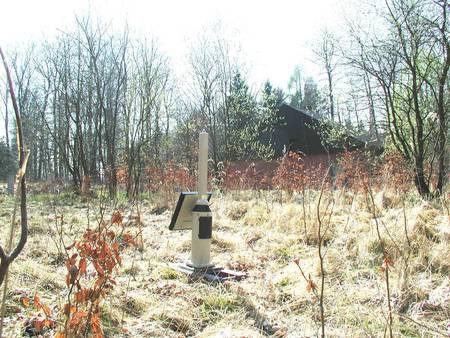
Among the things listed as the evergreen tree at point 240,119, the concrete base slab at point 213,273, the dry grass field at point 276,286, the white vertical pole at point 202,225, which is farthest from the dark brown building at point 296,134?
the concrete base slab at point 213,273

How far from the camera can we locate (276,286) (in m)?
3.66

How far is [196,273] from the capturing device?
404cm

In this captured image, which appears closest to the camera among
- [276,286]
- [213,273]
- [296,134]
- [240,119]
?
[276,286]

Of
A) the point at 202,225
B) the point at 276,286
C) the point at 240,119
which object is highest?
the point at 240,119

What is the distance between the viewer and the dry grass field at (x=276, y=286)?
2.76 meters

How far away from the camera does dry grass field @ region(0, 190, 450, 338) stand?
9.05 ft

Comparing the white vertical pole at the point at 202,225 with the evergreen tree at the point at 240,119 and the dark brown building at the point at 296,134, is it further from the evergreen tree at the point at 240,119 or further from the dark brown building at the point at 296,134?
the dark brown building at the point at 296,134

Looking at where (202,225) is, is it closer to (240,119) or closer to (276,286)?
(276,286)

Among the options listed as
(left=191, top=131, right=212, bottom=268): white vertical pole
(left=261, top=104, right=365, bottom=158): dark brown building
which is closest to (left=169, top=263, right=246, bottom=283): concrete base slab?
(left=191, top=131, right=212, bottom=268): white vertical pole

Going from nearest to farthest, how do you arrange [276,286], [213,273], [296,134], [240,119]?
[276,286]
[213,273]
[240,119]
[296,134]

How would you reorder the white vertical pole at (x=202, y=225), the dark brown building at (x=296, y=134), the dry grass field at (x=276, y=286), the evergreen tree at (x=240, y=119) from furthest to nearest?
1. the dark brown building at (x=296, y=134)
2. the evergreen tree at (x=240, y=119)
3. the white vertical pole at (x=202, y=225)
4. the dry grass field at (x=276, y=286)

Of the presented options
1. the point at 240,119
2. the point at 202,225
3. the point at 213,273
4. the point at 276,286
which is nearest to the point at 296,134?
the point at 240,119

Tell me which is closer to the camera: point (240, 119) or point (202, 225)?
point (202, 225)

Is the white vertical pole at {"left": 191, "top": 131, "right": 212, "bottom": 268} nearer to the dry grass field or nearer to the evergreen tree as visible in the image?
the dry grass field
